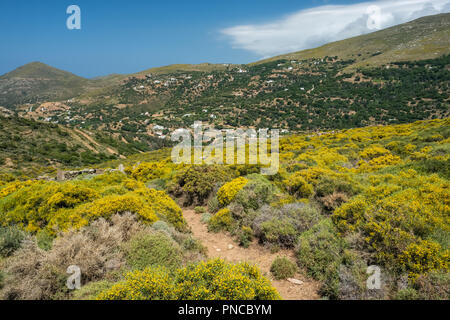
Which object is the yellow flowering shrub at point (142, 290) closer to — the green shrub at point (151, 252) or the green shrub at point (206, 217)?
the green shrub at point (151, 252)

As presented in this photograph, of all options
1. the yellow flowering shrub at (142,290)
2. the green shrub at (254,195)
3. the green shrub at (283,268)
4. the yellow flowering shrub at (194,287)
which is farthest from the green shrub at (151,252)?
the green shrub at (254,195)

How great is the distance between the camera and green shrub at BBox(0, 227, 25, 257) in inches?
181

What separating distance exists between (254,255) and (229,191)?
2872 mm

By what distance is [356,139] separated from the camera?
19453 mm

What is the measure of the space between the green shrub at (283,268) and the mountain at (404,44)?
101 meters

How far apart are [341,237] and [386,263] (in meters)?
1.17

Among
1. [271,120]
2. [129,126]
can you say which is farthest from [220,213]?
[129,126]

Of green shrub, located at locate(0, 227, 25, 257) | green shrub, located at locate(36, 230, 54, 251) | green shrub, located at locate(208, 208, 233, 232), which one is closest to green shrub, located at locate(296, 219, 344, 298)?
green shrub, located at locate(208, 208, 233, 232)

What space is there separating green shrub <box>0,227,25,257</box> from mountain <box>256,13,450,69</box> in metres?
105

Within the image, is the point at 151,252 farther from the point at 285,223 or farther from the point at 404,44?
the point at 404,44

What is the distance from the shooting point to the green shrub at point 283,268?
16.6 ft

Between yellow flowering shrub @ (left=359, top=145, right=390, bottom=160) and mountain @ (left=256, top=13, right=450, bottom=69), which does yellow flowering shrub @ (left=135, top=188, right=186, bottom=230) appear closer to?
yellow flowering shrub @ (left=359, top=145, right=390, bottom=160)

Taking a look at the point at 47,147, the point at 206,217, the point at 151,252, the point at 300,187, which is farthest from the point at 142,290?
the point at 47,147
